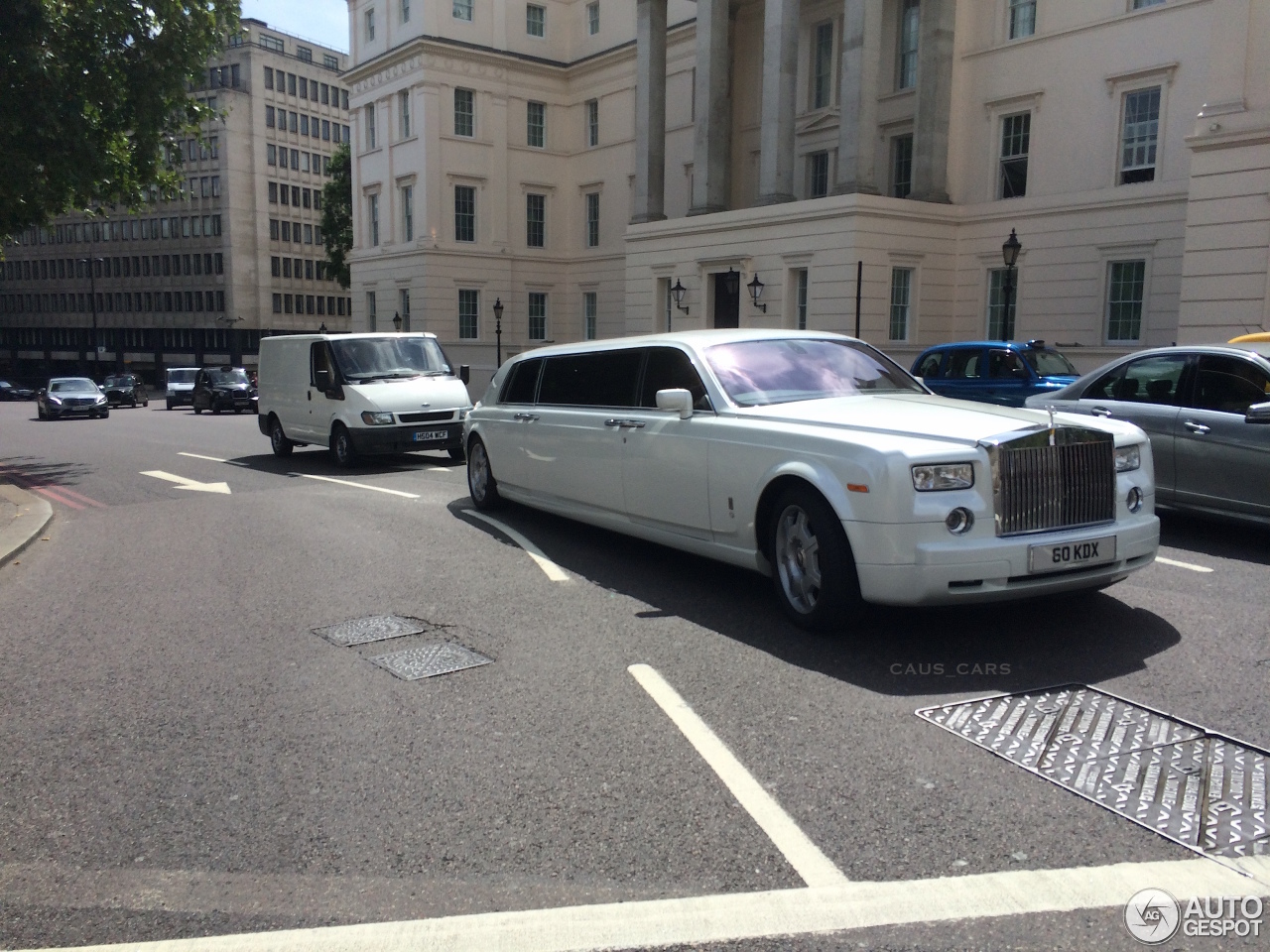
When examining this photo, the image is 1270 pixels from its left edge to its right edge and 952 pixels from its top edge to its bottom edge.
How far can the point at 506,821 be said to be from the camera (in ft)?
12.7

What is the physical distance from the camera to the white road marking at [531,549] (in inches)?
324

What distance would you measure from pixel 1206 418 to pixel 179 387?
46.8 meters

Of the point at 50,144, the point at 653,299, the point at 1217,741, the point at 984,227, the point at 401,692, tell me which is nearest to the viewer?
the point at 1217,741

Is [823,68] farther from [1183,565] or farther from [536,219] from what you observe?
[1183,565]

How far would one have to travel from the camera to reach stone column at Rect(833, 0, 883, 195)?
29.8 metres

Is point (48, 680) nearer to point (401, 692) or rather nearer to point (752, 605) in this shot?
point (401, 692)

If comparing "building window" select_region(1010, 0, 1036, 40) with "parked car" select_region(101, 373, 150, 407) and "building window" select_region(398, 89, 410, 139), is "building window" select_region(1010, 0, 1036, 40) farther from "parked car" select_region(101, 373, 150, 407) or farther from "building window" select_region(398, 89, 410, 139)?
"parked car" select_region(101, 373, 150, 407)

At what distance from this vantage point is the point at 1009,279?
934 inches

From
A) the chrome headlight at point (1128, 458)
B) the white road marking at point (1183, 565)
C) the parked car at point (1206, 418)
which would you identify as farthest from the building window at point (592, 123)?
the chrome headlight at point (1128, 458)

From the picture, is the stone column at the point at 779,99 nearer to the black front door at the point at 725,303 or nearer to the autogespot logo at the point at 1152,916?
the black front door at the point at 725,303

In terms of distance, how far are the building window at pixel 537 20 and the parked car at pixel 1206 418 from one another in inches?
1719

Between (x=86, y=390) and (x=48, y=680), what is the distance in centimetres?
3895

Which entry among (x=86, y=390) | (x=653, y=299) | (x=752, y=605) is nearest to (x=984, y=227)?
(x=653, y=299)

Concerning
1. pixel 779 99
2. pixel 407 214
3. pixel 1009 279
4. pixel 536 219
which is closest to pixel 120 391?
pixel 407 214
